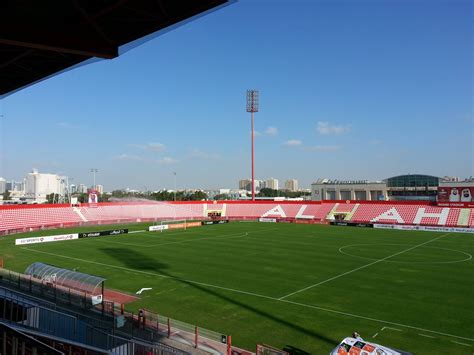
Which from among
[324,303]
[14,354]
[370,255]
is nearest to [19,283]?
[14,354]

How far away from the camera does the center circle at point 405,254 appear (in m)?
36.6

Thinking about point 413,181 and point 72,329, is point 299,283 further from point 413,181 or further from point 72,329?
point 413,181

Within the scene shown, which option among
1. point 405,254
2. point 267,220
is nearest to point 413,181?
point 267,220

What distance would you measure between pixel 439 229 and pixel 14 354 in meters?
64.9

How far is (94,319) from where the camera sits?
1662 cm

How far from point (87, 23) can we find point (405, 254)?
123 feet

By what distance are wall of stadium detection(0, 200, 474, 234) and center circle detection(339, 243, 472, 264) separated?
23.8 metres

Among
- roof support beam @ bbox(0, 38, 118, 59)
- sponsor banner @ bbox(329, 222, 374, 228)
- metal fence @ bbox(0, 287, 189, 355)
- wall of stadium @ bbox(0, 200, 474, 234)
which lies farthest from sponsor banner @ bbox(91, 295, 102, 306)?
sponsor banner @ bbox(329, 222, 374, 228)

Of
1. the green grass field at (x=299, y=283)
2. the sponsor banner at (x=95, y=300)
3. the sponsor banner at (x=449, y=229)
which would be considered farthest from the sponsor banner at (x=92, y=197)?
the sponsor banner at (x=449, y=229)

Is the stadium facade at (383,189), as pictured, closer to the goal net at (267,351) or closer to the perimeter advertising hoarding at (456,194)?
the perimeter advertising hoarding at (456,194)

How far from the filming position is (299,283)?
90.7ft

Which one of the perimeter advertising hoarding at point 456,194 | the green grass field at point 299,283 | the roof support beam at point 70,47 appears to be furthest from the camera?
the perimeter advertising hoarding at point 456,194

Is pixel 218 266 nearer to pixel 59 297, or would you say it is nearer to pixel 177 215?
pixel 59 297

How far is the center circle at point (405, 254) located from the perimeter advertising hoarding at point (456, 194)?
27.4 m
